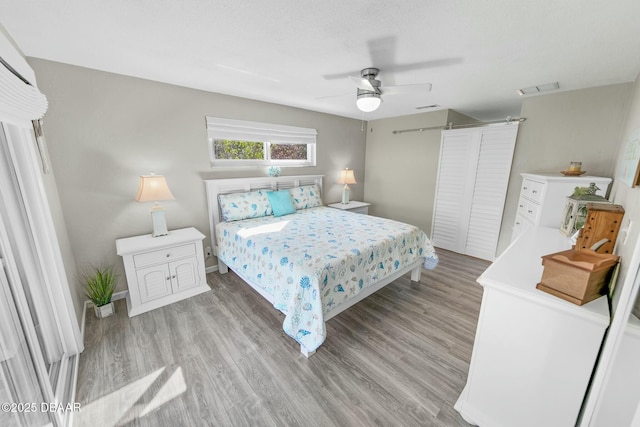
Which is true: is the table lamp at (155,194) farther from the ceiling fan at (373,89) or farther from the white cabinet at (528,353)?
the white cabinet at (528,353)

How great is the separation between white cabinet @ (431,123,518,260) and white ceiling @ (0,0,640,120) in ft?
3.19

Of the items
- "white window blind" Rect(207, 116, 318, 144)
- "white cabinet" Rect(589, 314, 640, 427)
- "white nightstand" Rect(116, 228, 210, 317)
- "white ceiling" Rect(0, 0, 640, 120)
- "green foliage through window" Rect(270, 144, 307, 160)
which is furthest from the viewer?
"green foliage through window" Rect(270, 144, 307, 160)

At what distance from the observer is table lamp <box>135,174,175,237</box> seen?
2328 mm

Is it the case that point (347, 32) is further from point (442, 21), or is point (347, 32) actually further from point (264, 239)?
point (264, 239)

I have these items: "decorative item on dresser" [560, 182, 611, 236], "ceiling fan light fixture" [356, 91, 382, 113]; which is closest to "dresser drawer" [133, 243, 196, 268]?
"ceiling fan light fixture" [356, 91, 382, 113]

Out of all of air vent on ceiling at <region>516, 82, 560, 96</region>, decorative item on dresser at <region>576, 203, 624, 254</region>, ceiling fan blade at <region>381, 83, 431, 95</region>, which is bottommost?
decorative item on dresser at <region>576, 203, 624, 254</region>

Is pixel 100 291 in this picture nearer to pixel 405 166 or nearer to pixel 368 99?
pixel 368 99

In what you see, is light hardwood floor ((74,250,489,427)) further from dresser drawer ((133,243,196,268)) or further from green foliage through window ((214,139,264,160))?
green foliage through window ((214,139,264,160))

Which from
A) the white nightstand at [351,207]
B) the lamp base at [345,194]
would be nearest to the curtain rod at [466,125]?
the lamp base at [345,194]

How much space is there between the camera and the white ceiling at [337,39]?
4.22 ft

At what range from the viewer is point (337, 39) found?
63.3 inches

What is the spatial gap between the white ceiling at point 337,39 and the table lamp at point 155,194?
3.33 feet

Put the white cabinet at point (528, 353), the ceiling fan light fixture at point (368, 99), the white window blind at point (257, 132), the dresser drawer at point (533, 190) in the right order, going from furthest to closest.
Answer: the white window blind at point (257, 132)
the dresser drawer at point (533, 190)
the ceiling fan light fixture at point (368, 99)
the white cabinet at point (528, 353)

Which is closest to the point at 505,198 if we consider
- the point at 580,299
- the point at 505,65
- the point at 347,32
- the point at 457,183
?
the point at 457,183
